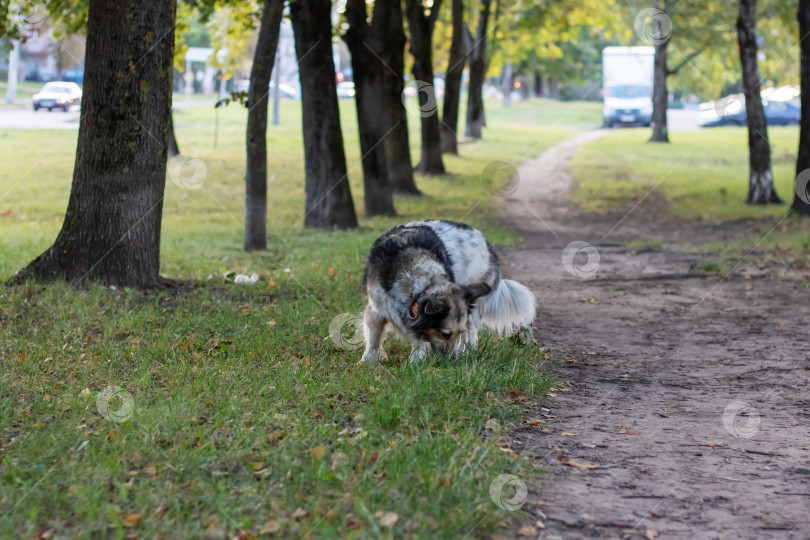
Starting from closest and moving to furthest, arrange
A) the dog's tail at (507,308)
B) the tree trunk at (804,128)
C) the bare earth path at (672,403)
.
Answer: the bare earth path at (672,403), the dog's tail at (507,308), the tree trunk at (804,128)

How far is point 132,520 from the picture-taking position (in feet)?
13.8

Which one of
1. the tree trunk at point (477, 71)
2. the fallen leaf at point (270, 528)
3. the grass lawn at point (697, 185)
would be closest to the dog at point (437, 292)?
the fallen leaf at point (270, 528)

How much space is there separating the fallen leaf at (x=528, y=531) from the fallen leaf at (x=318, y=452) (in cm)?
126

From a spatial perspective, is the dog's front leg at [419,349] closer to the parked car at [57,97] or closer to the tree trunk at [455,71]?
the tree trunk at [455,71]

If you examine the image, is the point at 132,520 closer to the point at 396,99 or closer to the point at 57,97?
the point at 396,99

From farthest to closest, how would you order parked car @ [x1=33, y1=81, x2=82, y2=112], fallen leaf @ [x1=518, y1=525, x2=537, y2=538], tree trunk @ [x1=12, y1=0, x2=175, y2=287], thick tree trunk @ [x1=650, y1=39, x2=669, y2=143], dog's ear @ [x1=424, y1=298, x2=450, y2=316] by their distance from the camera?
thick tree trunk @ [x1=650, y1=39, x2=669, y2=143] < parked car @ [x1=33, y1=81, x2=82, y2=112] < tree trunk @ [x1=12, y1=0, x2=175, y2=287] < dog's ear @ [x1=424, y1=298, x2=450, y2=316] < fallen leaf @ [x1=518, y1=525, x2=537, y2=538]

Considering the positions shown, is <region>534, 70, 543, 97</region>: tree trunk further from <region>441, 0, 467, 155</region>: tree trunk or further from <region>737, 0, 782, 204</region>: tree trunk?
<region>737, 0, 782, 204</region>: tree trunk

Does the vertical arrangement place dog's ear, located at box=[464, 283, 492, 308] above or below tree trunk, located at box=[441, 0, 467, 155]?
below

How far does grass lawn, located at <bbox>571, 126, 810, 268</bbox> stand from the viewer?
16.2 metres

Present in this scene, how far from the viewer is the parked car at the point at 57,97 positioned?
3456cm

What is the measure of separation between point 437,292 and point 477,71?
92.5 ft

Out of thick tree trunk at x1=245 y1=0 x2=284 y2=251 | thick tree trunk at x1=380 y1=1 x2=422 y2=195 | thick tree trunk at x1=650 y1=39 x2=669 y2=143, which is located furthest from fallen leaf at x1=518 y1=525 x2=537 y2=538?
thick tree trunk at x1=650 y1=39 x2=669 y2=143

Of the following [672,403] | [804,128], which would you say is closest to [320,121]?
[804,128]

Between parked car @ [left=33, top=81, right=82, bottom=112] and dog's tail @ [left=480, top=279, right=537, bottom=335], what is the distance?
29495 mm
